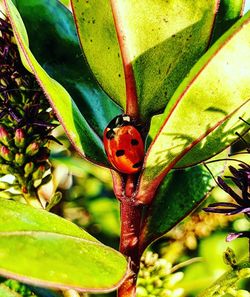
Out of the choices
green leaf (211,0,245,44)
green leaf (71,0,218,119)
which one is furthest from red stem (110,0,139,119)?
green leaf (211,0,245,44)

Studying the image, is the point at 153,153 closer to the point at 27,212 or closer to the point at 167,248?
the point at 27,212

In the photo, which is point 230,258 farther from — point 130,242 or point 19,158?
point 19,158

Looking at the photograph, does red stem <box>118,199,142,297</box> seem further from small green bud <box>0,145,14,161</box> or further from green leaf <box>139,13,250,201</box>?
small green bud <box>0,145,14,161</box>

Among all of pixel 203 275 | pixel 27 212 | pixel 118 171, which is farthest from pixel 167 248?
pixel 27 212

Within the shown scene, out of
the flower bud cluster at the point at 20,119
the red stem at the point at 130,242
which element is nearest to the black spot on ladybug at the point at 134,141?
the red stem at the point at 130,242

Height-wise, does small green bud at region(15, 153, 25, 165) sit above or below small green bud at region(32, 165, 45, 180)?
above

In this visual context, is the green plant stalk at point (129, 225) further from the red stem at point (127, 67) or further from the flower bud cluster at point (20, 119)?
the flower bud cluster at point (20, 119)

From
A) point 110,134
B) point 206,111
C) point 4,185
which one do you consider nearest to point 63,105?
point 110,134
